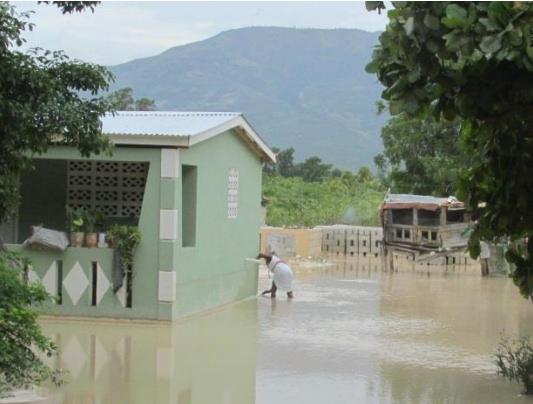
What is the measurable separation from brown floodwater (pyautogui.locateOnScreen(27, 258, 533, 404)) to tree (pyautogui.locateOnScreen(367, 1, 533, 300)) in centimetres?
504

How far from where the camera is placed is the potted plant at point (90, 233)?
53.1 feet

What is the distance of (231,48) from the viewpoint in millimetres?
190625

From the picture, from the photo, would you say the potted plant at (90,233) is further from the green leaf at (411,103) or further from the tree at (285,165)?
the tree at (285,165)

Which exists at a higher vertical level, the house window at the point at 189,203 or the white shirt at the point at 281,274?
the house window at the point at 189,203

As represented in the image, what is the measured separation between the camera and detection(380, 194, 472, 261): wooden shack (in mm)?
26828

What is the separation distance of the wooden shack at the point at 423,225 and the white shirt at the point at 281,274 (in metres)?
7.39

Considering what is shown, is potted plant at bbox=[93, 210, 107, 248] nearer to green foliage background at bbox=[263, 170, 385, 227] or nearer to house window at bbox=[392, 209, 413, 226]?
house window at bbox=[392, 209, 413, 226]

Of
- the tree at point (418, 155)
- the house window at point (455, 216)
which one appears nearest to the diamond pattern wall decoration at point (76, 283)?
the house window at point (455, 216)

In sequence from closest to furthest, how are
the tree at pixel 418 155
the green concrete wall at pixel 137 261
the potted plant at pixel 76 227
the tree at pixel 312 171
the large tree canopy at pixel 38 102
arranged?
the large tree canopy at pixel 38 102 < the green concrete wall at pixel 137 261 < the potted plant at pixel 76 227 < the tree at pixel 418 155 < the tree at pixel 312 171

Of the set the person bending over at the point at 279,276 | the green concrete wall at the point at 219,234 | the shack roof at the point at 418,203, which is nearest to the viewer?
the green concrete wall at the point at 219,234

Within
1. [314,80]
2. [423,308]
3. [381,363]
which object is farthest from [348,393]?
[314,80]

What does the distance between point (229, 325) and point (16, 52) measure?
8.28 meters

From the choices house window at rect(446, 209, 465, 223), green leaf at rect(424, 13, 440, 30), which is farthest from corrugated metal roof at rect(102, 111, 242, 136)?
green leaf at rect(424, 13, 440, 30)

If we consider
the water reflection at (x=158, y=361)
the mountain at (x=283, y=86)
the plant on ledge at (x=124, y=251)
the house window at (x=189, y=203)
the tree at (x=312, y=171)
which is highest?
the mountain at (x=283, y=86)
